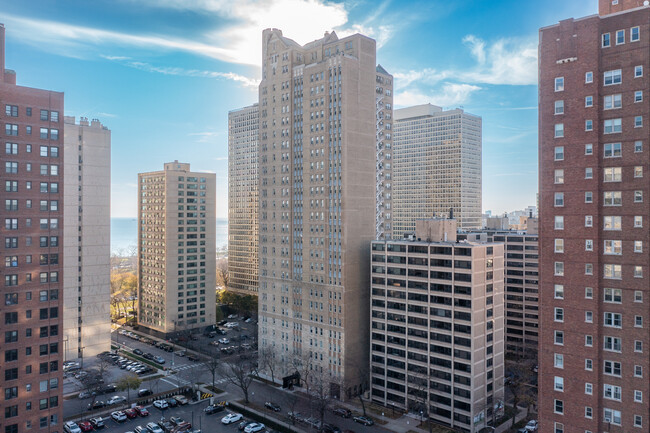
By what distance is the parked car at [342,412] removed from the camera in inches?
3415

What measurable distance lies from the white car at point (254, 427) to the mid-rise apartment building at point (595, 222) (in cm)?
4841

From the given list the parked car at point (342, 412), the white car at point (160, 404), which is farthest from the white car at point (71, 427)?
the parked car at point (342, 412)

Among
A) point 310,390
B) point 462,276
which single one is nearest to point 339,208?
point 462,276

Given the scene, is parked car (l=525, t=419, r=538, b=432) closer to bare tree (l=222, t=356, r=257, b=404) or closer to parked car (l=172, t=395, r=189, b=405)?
bare tree (l=222, t=356, r=257, b=404)

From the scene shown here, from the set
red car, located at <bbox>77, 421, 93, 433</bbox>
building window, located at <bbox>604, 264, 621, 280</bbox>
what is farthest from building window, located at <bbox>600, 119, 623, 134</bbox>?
red car, located at <bbox>77, 421, 93, 433</bbox>

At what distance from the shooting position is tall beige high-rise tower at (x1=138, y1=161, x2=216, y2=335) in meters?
145

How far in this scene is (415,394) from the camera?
284ft

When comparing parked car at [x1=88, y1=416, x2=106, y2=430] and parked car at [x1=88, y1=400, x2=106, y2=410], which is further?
parked car at [x1=88, y1=400, x2=106, y2=410]

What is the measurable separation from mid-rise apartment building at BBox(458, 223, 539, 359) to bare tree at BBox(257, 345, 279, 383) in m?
58.5

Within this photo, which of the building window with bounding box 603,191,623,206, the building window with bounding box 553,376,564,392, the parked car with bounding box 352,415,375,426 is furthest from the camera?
the parked car with bounding box 352,415,375,426

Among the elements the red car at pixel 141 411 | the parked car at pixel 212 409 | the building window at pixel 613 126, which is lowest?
the parked car at pixel 212 409

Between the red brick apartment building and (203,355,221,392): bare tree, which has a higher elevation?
the red brick apartment building

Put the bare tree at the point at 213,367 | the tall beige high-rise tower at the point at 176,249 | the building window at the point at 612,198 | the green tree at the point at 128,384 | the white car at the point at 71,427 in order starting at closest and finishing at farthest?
1. the building window at the point at 612,198
2. the white car at the point at 71,427
3. the green tree at the point at 128,384
4. the bare tree at the point at 213,367
5. the tall beige high-rise tower at the point at 176,249

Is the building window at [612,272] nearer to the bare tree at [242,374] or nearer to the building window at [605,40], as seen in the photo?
the building window at [605,40]
